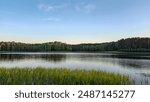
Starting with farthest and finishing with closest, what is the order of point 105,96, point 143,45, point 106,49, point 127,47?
point 106,49 < point 127,47 < point 143,45 < point 105,96

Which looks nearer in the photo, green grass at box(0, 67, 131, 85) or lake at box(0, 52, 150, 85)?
green grass at box(0, 67, 131, 85)

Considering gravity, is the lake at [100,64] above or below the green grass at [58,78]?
below

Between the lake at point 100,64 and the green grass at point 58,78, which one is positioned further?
the lake at point 100,64

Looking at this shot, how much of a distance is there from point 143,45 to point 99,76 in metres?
83.8

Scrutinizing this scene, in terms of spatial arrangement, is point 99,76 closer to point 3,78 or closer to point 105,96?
point 105,96

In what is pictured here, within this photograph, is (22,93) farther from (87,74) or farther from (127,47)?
(127,47)

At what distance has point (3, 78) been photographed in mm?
13945

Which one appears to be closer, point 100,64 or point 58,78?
point 58,78

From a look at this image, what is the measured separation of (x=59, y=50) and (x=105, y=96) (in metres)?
118

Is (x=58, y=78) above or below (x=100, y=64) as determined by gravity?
above

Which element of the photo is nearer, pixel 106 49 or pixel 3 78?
pixel 3 78

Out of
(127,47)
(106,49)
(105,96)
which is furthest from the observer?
(106,49)

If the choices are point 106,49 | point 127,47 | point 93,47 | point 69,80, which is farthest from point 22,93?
point 93,47

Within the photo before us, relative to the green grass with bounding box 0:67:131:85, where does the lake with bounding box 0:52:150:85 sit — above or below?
below
